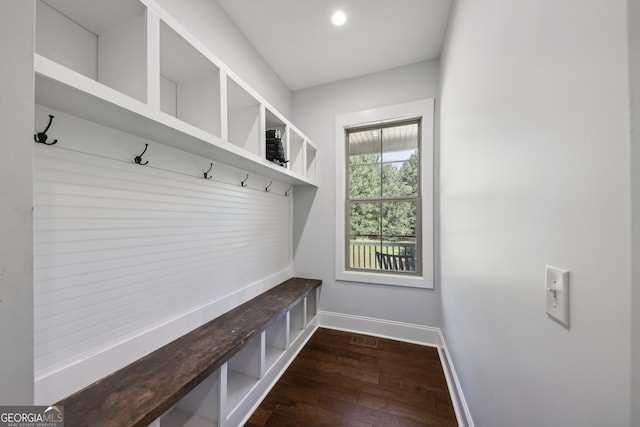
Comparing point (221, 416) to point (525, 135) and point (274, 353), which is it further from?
point (525, 135)

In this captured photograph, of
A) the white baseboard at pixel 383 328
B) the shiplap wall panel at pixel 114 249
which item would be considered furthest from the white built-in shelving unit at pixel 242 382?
Answer: the shiplap wall panel at pixel 114 249

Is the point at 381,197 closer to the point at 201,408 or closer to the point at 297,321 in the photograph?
the point at 297,321

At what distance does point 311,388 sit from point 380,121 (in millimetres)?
2587

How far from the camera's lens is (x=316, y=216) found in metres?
2.69

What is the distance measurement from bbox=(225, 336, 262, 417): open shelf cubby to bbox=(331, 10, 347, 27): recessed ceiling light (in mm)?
2575

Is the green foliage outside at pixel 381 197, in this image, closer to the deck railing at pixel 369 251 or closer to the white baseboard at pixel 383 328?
the deck railing at pixel 369 251

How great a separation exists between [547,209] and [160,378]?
160cm

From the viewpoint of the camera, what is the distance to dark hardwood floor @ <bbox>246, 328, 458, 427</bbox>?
1437 millimetres

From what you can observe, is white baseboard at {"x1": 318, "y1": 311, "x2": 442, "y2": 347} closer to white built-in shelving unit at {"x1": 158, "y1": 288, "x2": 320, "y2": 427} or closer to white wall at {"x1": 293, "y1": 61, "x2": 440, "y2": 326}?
white wall at {"x1": 293, "y1": 61, "x2": 440, "y2": 326}

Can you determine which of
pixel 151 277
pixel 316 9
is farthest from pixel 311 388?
pixel 316 9

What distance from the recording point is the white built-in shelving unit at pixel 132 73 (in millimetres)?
798

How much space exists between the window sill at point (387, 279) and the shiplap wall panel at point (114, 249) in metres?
1.35

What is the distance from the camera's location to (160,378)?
3.29 feet

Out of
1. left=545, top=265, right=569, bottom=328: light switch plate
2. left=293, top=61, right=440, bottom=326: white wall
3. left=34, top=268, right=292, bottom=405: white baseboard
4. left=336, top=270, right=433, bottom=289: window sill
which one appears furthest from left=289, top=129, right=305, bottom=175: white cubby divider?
left=545, top=265, right=569, bottom=328: light switch plate
